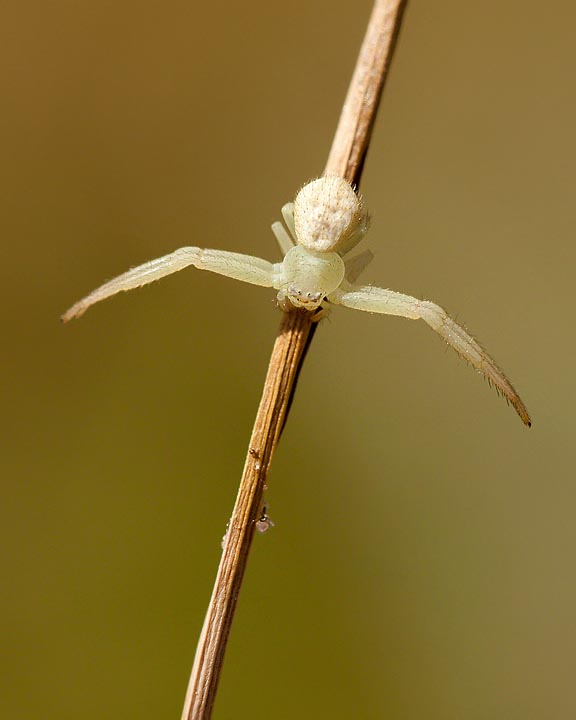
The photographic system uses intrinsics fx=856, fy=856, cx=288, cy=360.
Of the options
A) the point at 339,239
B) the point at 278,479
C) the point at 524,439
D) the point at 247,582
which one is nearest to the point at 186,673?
the point at 247,582

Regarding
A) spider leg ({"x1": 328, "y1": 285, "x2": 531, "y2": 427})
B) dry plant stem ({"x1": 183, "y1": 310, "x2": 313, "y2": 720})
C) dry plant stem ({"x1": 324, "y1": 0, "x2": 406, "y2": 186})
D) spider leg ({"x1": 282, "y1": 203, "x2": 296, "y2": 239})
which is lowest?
dry plant stem ({"x1": 183, "y1": 310, "x2": 313, "y2": 720})

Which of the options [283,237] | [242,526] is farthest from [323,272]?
[242,526]

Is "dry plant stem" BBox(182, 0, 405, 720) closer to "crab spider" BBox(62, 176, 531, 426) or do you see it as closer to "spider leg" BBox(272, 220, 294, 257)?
"crab spider" BBox(62, 176, 531, 426)

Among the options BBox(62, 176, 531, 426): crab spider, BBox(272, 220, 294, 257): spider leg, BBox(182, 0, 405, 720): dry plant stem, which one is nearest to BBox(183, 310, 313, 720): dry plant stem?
BBox(182, 0, 405, 720): dry plant stem

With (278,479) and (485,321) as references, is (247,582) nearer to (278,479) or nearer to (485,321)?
(278,479)

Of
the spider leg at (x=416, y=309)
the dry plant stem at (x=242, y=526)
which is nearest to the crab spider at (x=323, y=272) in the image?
the spider leg at (x=416, y=309)

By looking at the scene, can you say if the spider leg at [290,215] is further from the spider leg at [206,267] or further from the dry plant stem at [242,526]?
the dry plant stem at [242,526]
